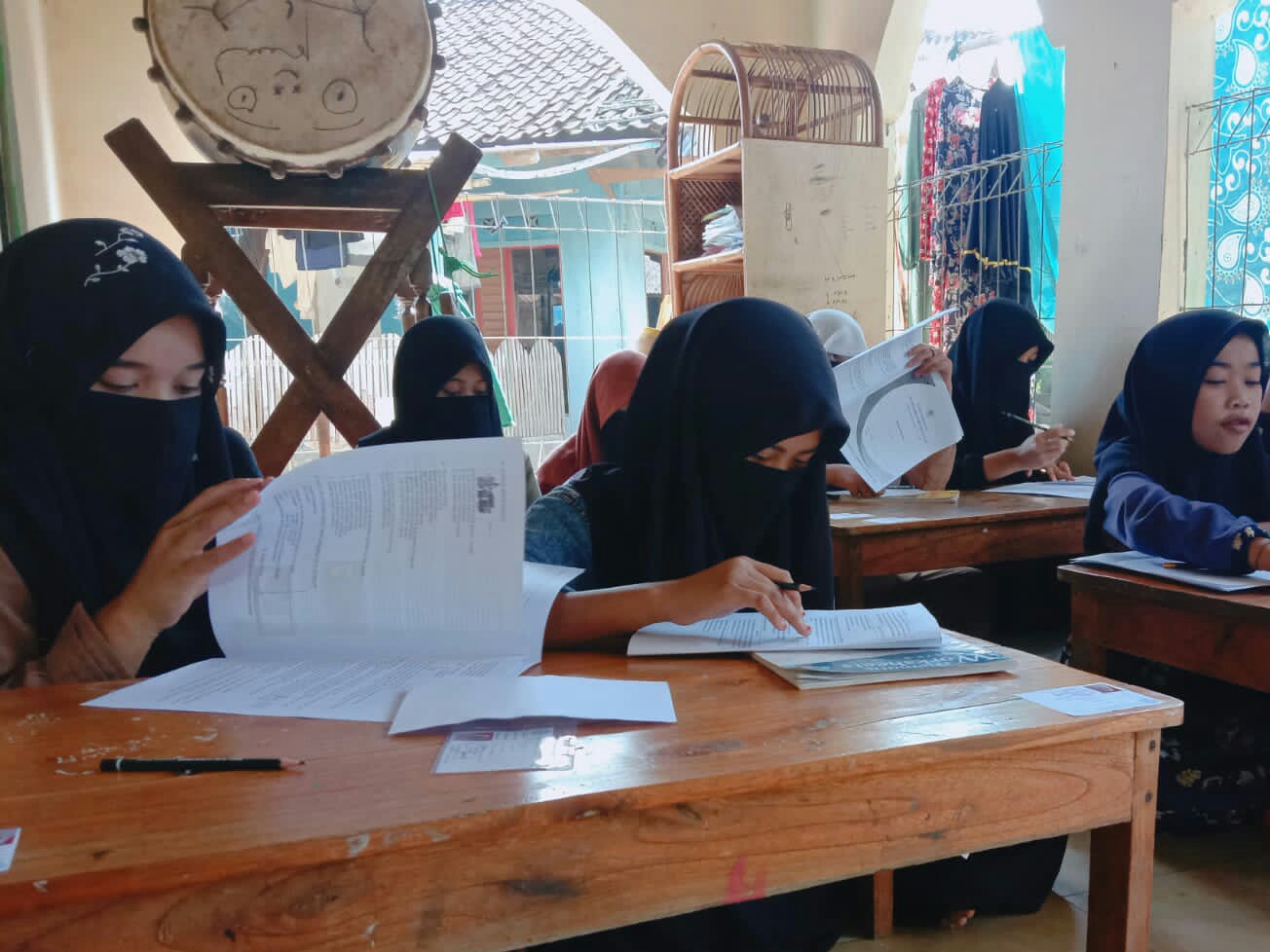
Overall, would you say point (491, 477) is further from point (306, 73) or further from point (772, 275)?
point (772, 275)

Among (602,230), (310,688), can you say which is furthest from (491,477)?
(602,230)

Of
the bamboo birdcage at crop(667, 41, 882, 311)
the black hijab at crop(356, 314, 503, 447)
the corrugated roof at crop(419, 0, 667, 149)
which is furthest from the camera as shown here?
the corrugated roof at crop(419, 0, 667, 149)

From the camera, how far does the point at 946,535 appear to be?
Result: 2.39 m

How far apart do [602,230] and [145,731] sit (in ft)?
24.8

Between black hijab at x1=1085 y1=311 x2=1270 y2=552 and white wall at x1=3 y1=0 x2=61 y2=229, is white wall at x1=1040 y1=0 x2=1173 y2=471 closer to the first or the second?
black hijab at x1=1085 y1=311 x2=1270 y2=552

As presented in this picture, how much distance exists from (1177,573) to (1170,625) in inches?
4.1

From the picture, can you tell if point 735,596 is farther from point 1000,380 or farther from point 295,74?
point 1000,380

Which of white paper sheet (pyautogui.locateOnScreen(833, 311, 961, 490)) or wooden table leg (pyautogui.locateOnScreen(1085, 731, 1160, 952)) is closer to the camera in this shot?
wooden table leg (pyautogui.locateOnScreen(1085, 731, 1160, 952))

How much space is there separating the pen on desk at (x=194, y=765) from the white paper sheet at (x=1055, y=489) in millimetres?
2489

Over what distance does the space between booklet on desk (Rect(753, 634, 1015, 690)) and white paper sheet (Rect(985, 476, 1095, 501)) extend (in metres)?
1.86

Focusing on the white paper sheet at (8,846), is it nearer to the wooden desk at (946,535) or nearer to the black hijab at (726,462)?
the black hijab at (726,462)

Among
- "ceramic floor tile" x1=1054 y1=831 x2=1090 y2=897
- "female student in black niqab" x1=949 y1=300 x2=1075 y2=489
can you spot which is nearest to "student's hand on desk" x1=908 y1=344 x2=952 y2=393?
"female student in black niqab" x1=949 y1=300 x2=1075 y2=489

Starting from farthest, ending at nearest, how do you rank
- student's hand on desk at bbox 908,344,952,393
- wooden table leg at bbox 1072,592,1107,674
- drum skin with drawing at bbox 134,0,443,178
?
student's hand on desk at bbox 908,344,952,393
drum skin with drawing at bbox 134,0,443,178
wooden table leg at bbox 1072,592,1107,674

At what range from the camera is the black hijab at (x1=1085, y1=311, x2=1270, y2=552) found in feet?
7.07
